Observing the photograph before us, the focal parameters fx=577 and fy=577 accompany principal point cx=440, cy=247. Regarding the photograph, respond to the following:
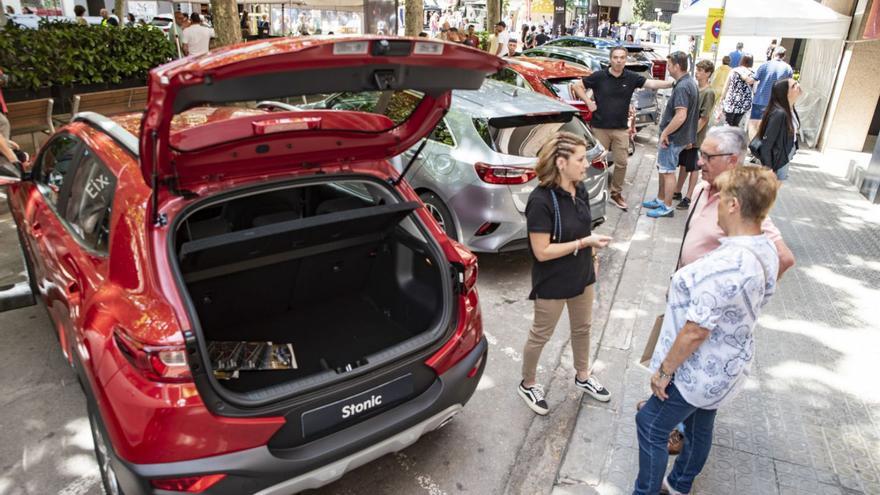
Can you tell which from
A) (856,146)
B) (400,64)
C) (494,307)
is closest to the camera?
(400,64)

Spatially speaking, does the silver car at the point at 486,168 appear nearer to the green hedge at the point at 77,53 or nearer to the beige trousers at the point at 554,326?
the beige trousers at the point at 554,326

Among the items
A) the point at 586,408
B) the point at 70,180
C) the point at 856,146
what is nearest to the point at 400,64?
the point at 70,180

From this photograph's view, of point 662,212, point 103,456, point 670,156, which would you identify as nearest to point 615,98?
point 670,156

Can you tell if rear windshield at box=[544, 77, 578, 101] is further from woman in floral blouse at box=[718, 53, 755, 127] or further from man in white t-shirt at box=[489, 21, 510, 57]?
man in white t-shirt at box=[489, 21, 510, 57]

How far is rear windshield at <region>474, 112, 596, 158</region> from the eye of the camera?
4992 millimetres

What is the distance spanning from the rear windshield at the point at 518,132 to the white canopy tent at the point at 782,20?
5.93m

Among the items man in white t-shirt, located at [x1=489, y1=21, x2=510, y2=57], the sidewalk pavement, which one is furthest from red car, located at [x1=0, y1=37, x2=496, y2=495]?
man in white t-shirt, located at [x1=489, y1=21, x2=510, y2=57]

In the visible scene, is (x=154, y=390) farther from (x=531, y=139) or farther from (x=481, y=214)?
(x=531, y=139)

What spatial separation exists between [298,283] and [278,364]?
572 mm

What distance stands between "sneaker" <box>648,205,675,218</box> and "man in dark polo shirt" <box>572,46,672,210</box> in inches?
15.2

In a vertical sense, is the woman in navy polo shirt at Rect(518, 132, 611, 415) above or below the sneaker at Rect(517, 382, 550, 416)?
above

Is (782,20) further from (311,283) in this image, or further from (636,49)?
(311,283)

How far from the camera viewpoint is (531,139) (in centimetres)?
517

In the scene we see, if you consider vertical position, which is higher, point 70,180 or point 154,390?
point 70,180
